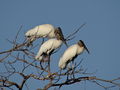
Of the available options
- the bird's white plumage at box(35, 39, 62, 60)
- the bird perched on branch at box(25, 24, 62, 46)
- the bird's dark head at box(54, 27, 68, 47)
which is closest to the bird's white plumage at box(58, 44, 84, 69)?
the bird's white plumage at box(35, 39, 62, 60)

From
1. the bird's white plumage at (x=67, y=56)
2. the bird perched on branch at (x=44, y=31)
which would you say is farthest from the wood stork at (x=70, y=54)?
the bird perched on branch at (x=44, y=31)

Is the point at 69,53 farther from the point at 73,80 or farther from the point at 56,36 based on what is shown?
the point at 73,80

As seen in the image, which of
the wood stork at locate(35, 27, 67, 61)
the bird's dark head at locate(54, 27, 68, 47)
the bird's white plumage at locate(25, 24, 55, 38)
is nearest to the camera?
the wood stork at locate(35, 27, 67, 61)

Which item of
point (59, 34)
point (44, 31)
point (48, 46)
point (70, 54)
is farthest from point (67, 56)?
point (44, 31)

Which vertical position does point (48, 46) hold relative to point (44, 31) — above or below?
below

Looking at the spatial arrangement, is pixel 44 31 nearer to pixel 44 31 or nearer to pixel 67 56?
pixel 44 31

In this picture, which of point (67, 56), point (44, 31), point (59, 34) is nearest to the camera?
point (67, 56)

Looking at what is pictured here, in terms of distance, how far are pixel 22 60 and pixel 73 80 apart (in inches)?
37.6

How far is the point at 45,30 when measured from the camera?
32.3ft

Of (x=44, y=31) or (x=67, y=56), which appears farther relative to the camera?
(x=44, y=31)

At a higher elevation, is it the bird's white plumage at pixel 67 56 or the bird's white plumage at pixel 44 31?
the bird's white plumage at pixel 44 31

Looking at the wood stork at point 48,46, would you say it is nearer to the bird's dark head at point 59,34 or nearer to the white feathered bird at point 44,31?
the bird's dark head at point 59,34

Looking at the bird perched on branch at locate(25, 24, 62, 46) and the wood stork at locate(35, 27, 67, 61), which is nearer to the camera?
the wood stork at locate(35, 27, 67, 61)

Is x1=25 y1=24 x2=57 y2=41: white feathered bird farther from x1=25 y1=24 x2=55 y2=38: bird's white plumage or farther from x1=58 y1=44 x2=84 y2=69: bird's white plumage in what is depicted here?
x1=58 y1=44 x2=84 y2=69: bird's white plumage
